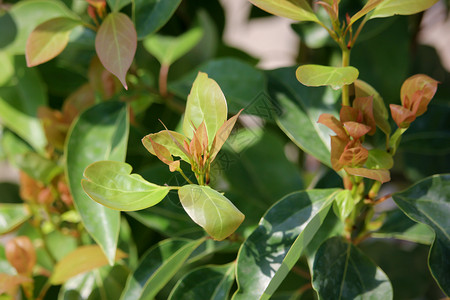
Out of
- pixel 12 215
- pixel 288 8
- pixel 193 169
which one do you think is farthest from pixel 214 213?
pixel 12 215

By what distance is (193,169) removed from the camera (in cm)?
41

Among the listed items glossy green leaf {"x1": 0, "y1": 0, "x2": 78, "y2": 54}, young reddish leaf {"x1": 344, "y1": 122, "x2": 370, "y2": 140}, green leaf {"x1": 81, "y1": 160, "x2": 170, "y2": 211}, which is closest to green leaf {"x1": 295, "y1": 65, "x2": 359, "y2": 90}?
young reddish leaf {"x1": 344, "y1": 122, "x2": 370, "y2": 140}

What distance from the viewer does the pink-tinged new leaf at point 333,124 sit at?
1.34ft

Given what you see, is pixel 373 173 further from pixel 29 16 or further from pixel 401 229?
pixel 29 16

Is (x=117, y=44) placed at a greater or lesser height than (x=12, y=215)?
greater

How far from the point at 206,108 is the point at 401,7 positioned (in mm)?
181

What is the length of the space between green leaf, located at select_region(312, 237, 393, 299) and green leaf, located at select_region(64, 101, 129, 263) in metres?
0.21

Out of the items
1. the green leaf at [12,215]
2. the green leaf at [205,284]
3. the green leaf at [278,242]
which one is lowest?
the green leaf at [12,215]

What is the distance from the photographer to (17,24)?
2.10 feet

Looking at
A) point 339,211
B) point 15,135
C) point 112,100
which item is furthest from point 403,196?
point 15,135

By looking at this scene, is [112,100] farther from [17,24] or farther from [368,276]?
[368,276]

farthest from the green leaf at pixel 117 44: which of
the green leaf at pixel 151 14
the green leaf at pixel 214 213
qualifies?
the green leaf at pixel 214 213

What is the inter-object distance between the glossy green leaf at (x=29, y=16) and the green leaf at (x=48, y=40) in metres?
0.10

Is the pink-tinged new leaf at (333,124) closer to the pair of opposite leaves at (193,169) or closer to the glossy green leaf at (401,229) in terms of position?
the pair of opposite leaves at (193,169)
